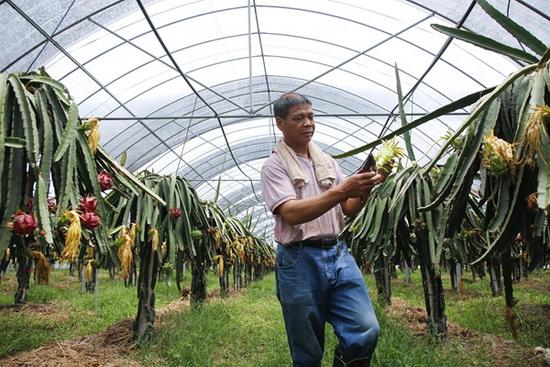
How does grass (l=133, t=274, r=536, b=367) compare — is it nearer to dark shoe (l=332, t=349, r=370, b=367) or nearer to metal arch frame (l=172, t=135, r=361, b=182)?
dark shoe (l=332, t=349, r=370, b=367)

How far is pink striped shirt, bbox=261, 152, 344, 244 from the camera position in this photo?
1.94 meters

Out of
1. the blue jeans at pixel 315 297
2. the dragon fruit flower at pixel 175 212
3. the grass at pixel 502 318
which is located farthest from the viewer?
the grass at pixel 502 318

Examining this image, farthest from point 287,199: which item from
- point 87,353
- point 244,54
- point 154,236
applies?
point 244,54

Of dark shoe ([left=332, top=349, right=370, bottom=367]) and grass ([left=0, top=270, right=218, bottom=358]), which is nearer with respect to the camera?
dark shoe ([left=332, top=349, right=370, bottom=367])

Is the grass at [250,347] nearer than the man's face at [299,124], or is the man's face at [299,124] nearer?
the man's face at [299,124]

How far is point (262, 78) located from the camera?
33.7 ft

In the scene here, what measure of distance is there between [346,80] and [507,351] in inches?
283

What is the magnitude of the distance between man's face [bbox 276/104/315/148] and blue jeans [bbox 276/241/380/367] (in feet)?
1.47

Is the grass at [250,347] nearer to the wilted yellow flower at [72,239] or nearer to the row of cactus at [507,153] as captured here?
the row of cactus at [507,153]

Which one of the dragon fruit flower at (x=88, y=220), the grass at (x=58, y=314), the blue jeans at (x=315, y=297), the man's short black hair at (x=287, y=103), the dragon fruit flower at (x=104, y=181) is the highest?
the man's short black hair at (x=287, y=103)

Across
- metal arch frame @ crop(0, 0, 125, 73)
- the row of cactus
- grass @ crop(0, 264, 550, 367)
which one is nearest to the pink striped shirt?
the row of cactus

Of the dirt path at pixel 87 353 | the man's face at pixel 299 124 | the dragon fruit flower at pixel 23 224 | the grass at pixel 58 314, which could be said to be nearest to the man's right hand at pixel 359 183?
the man's face at pixel 299 124

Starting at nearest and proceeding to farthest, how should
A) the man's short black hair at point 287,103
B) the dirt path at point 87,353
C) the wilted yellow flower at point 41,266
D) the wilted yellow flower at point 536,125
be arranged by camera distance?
the wilted yellow flower at point 536,125, the wilted yellow flower at point 41,266, the man's short black hair at point 287,103, the dirt path at point 87,353

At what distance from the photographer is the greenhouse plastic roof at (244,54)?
6461mm
